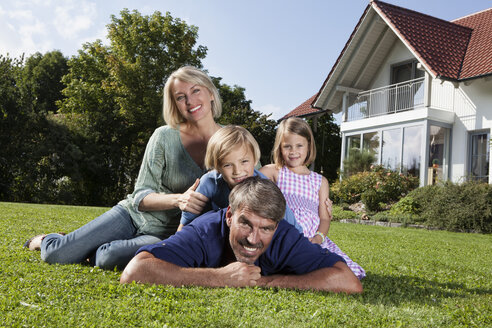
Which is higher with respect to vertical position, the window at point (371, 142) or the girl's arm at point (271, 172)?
the window at point (371, 142)

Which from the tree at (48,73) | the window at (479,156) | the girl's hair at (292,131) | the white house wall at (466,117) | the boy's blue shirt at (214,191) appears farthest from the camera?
the tree at (48,73)

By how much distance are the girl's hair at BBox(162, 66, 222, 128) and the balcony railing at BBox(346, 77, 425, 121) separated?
1514 centimetres

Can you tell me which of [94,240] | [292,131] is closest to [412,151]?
[292,131]

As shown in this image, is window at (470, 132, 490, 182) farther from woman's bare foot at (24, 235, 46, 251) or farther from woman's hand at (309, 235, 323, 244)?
woman's bare foot at (24, 235, 46, 251)

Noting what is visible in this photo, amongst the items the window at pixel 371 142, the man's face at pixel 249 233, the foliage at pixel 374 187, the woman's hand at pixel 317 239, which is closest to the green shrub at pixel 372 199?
the foliage at pixel 374 187

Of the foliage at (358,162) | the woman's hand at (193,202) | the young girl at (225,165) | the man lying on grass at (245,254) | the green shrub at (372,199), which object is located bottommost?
the man lying on grass at (245,254)

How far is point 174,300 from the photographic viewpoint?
9.36 feet

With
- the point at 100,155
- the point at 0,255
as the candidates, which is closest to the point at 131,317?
the point at 0,255

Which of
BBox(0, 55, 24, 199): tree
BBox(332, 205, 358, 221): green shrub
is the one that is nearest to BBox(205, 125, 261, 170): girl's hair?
BBox(332, 205, 358, 221): green shrub

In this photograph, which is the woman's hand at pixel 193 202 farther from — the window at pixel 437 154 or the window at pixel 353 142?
the window at pixel 353 142

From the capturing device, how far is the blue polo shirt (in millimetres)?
3291

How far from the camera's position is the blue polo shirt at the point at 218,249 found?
10.8ft

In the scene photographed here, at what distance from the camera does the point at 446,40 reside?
60.0 ft

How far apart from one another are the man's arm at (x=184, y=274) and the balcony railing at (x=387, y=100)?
637 inches
